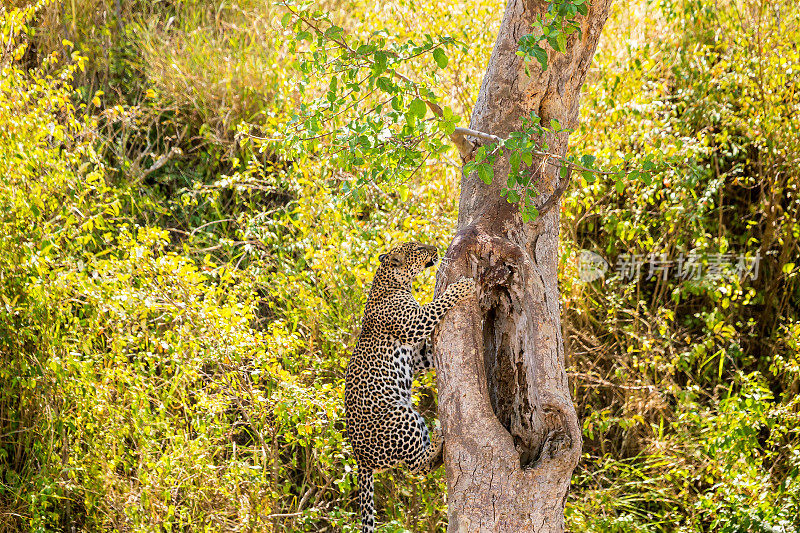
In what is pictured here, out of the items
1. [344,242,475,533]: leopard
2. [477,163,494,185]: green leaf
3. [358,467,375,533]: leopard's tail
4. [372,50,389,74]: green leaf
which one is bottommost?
[358,467,375,533]: leopard's tail

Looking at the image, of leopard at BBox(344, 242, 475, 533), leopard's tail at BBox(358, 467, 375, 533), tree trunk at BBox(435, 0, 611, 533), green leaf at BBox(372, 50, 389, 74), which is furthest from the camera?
leopard's tail at BBox(358, 467, 375, 533)

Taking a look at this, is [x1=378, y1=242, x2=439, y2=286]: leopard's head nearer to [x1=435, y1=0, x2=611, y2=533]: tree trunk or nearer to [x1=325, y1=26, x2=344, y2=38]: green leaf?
[x1=435, y1=0, x2=611, y2=533]: tree trunk

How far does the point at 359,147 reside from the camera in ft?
11.8

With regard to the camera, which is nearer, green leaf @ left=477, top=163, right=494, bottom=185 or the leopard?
green leaf @ left=477, top=163, right=494, bottom=185

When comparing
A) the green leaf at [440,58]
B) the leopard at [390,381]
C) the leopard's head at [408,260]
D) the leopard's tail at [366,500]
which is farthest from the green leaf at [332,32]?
the leopard's tail at [366,500]

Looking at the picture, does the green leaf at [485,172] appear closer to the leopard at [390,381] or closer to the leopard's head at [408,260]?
the leopard at [390,381]

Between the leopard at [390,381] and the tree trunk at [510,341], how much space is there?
371mm

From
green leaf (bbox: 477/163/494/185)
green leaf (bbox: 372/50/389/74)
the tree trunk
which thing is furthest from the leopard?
green leaf (bbox: 372/50/389/74)

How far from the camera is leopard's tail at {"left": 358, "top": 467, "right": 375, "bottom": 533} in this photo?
4.16 meters

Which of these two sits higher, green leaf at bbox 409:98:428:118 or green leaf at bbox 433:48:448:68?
green leaf at bbox 433:48:448:68

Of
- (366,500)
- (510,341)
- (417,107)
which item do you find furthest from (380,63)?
(366,500)

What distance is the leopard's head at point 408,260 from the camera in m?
4.36

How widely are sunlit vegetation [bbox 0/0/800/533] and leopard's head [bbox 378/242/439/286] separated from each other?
43 cm

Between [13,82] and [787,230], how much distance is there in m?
5.30
